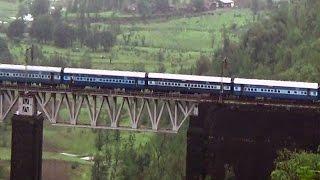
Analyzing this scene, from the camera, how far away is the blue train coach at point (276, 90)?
39.3 meters

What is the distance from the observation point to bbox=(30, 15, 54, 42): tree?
106m

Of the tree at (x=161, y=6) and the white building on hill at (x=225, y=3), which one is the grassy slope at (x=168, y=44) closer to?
the white building on hill at (x=225, y=3)

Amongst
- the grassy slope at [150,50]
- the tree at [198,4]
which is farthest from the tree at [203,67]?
the tree at [198,4]

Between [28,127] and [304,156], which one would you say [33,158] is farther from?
[304,156]

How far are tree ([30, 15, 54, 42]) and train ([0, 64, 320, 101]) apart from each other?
63.9 m

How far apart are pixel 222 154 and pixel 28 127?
11449 mm

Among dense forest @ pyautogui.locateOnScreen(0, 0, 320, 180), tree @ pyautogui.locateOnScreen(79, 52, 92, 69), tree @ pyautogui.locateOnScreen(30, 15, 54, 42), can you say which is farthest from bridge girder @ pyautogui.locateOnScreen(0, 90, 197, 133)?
tree @ pyautogui.locateOnScreen(30, 15, 54, 42)

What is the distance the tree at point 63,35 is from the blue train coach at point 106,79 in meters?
62.4

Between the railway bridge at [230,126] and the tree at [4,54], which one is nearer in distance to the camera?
the railway bridge at [230,126]

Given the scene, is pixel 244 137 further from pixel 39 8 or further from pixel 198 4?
pixel 39 8

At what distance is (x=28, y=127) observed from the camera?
39.4 metres

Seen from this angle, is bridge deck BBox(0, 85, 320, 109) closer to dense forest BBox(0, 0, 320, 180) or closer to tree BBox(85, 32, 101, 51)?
dense forest BBox(0, 0, 320, 180)

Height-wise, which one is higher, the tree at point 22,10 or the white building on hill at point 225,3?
the white building on hill at point 225,3

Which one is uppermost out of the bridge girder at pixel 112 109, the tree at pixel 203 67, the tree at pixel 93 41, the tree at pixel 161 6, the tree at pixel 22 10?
the tree at pixel 161 6
